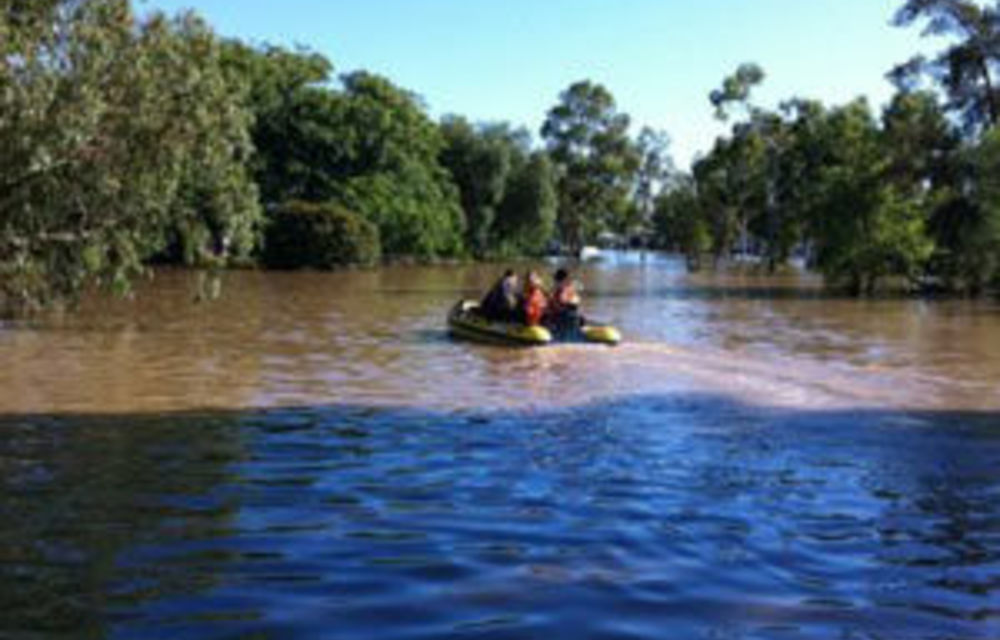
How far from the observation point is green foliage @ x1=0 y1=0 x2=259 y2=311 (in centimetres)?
1277

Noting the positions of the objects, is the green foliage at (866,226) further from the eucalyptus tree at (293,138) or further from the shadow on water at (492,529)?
the shadow on water at (492,529)

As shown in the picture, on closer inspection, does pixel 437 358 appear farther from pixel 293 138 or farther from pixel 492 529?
pixel 293 138

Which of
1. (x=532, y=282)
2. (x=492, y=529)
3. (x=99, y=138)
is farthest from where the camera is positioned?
(x=532, y=282)

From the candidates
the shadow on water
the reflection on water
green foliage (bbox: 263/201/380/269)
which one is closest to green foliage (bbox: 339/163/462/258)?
green foliage (bbox: 263/201/380/269)

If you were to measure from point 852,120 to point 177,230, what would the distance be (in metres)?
55.9

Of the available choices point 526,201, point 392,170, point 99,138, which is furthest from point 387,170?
point 99,138

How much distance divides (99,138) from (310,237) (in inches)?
2003

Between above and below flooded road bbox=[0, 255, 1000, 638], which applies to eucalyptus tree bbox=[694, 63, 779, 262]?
above

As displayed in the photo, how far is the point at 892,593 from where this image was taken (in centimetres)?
810

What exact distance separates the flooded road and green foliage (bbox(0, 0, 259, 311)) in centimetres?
191

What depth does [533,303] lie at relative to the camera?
25.8 m

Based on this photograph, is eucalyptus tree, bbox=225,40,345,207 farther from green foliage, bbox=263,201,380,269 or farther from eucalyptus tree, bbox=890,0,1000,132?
eucalyptus tree, bbox=890,0,1000,132

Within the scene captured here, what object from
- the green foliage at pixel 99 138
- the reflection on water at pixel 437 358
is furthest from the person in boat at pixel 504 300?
the green foliage at pixel 99 138

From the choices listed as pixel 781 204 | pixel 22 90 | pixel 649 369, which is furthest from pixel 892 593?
pixel 781 204
